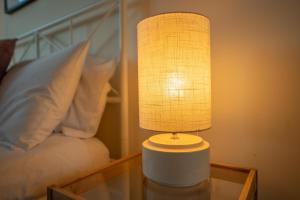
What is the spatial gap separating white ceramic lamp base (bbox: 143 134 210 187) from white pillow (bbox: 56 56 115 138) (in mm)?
361

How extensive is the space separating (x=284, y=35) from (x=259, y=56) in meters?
0.09

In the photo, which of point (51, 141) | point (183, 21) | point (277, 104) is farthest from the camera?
point (51, 141)

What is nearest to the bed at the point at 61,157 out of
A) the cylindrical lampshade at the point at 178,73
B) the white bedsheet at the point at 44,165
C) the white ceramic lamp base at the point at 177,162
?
the white bedsheet at the point at 44,165

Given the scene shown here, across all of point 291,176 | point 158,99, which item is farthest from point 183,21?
point 291,176

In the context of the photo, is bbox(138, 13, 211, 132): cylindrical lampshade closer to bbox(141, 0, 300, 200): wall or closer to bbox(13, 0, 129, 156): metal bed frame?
bbox(141, 0, 300, 200): wall

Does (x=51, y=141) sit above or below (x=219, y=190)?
above

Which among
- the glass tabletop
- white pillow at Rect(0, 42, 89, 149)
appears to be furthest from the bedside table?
white pillow at Rect(0, 42, 89, 149)

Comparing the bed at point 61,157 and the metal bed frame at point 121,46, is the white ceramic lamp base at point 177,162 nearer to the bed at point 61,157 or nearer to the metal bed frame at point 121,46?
the bed at point 61,157

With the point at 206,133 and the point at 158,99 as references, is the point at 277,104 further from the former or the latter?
the point at 158,99

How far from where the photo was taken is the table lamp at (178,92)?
0.55 meters

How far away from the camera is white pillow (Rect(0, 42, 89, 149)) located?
0.71 meters

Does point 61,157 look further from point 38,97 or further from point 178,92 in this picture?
point 178,92

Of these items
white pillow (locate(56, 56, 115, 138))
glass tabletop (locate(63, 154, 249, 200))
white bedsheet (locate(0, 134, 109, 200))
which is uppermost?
white pillow (locate(56, 56, 115, 138))

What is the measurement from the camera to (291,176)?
2.13 ft
